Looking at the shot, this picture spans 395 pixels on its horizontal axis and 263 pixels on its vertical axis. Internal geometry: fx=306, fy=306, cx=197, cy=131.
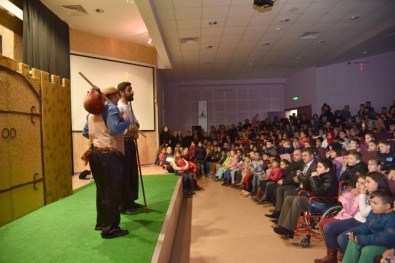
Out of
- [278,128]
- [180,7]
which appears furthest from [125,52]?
[278,128]

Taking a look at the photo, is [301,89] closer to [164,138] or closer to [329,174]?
[164,138]

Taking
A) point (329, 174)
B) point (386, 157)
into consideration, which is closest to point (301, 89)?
point (386, 157)

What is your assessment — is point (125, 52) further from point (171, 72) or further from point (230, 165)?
point (230, 165)

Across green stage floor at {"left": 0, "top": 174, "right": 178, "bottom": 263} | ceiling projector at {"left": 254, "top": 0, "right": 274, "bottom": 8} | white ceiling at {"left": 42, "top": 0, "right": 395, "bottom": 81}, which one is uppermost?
white ceiling at {"left": 42, "top": 0, "right": 395, "bottom": 81}

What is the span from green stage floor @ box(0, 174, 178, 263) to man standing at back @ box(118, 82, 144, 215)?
178 millimetres

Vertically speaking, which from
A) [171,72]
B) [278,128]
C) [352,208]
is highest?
[171,72]

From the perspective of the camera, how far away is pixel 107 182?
8.86 ft

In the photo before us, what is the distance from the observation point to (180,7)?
6203 millimetres

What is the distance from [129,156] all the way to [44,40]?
344cm

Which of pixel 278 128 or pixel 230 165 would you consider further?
pixel 278 128

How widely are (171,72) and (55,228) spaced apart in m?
10.1

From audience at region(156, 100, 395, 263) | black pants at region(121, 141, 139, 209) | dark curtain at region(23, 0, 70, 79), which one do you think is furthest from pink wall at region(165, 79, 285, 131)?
black pants at region(121, 141, 139, 209)

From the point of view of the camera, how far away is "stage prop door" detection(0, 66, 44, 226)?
3.57 m

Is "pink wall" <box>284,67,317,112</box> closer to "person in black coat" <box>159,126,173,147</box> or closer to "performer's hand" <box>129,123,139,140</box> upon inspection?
"person in black coat" <box>159,126,173,147</box>
